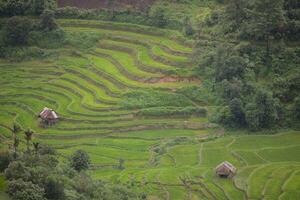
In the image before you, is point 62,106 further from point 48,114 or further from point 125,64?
point 125,64

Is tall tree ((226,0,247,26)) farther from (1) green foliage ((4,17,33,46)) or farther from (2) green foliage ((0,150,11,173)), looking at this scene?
(2) green foliage ((0,150,11,173))

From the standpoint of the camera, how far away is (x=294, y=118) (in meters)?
41.9

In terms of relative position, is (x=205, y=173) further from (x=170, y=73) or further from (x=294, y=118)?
(x=170, y=73)

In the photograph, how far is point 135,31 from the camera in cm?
5284

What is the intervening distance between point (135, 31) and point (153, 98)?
32.3 ft

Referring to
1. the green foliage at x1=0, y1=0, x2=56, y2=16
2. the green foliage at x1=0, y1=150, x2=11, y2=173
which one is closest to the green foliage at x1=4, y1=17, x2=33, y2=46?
the green foliage at x1=0, y1=0, x2=56, y2=16

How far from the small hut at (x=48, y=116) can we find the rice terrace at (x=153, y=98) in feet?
0.20

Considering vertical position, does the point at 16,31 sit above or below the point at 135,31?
below

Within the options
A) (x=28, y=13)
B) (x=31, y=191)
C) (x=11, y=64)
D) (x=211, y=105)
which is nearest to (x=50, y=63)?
(x=11, y=64)

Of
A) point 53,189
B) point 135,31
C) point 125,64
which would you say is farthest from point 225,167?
point 135,31

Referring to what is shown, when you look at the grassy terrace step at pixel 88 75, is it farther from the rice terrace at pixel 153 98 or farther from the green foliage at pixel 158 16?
the green foliage at pixel 158 16

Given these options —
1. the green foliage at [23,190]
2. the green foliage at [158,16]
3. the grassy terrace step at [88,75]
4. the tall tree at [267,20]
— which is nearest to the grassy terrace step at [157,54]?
the green foliage at [158,16]

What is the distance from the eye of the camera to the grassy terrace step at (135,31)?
1938 inches

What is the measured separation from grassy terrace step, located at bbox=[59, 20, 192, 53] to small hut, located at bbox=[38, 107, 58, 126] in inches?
408
